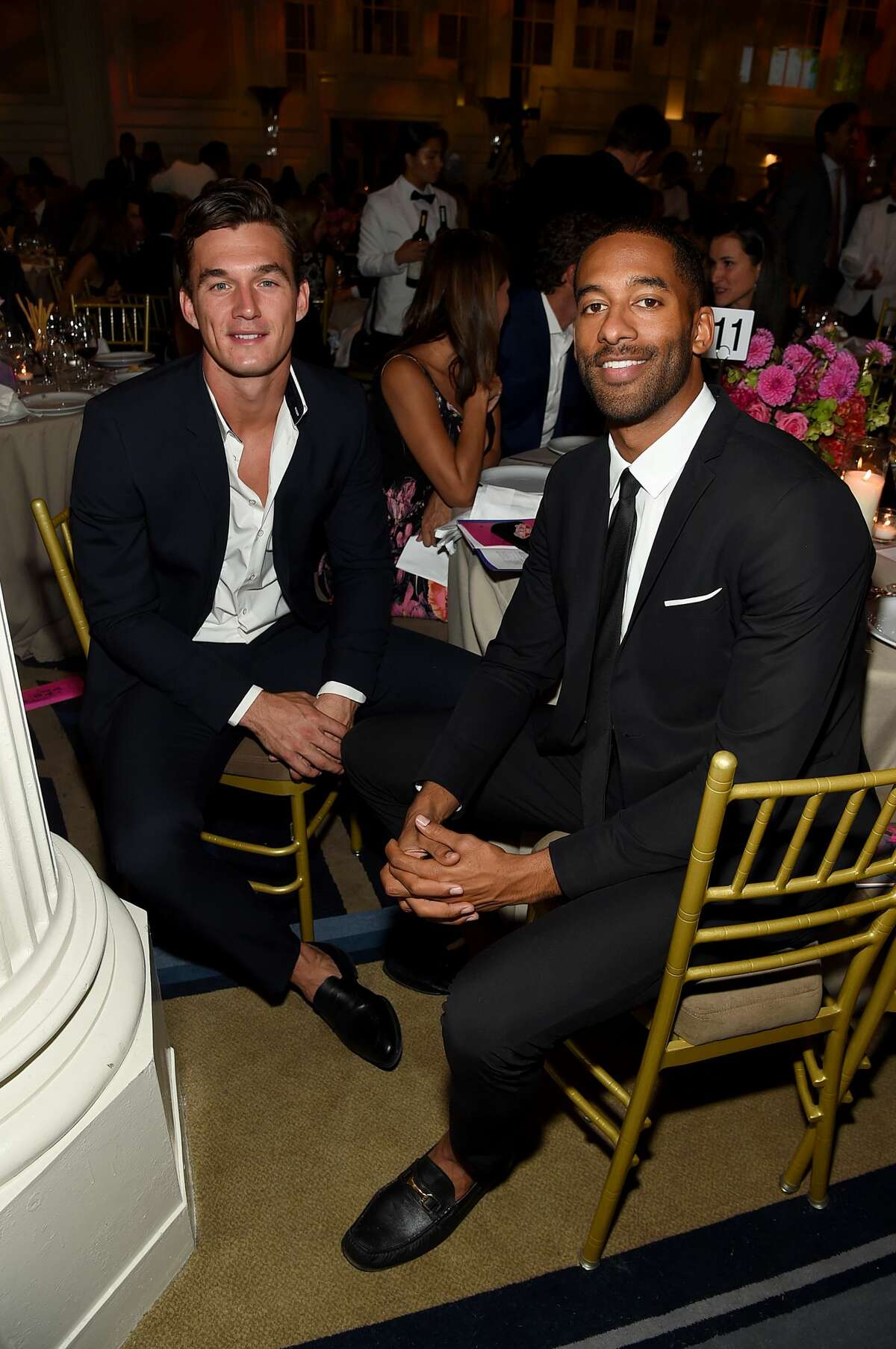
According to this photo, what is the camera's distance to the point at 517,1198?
167 cm

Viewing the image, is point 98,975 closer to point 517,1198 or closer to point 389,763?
point 389,763

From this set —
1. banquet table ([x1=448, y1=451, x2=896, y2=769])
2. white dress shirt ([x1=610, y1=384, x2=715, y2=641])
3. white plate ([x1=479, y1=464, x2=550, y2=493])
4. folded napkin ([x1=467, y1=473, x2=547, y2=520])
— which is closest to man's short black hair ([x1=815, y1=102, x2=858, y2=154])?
banquet table ([x1=448, y1=451, x2=896, y2=769])

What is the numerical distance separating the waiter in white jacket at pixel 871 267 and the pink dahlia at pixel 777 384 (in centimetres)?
394

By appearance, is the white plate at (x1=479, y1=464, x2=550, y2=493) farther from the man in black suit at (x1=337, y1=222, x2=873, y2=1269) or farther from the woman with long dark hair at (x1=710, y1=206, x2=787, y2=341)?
the woman with long dark hair at (x1=710, y1=206, x2=787, y2=341)

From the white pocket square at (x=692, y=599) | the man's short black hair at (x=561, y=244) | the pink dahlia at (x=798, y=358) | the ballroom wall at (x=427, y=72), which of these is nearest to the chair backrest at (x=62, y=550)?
the white pocket square at (x=692, y=599)

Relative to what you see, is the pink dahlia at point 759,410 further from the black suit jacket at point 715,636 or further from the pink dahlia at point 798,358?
the black suit jacket at point 715,636

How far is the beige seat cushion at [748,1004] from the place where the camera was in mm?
1396

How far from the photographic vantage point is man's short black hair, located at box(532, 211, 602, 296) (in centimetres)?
285

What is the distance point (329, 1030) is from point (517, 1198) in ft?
1.67

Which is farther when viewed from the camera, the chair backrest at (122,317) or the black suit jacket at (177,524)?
the chair backrest at (122,317)

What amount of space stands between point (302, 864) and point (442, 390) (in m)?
1.25

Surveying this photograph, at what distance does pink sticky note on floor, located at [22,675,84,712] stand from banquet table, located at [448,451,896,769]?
1411mm

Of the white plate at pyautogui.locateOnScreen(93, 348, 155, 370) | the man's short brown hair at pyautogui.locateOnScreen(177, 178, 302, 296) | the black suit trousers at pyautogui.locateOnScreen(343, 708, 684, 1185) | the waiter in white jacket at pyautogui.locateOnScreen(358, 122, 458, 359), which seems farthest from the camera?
the waiter in white jacket at pyautogui.locateOnScreen(358, 122, 458, 359)

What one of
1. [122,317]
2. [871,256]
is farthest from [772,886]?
[871,256]
